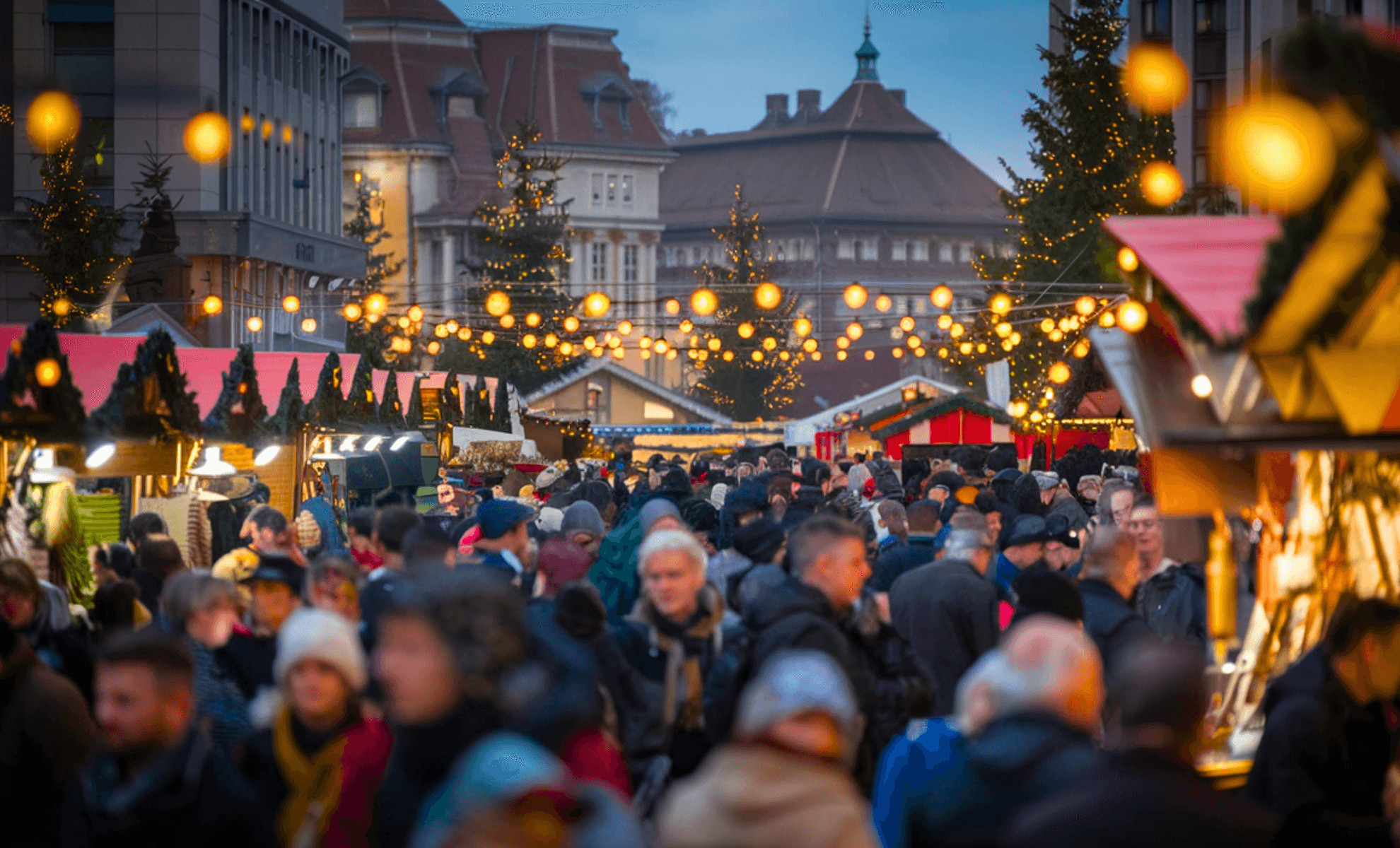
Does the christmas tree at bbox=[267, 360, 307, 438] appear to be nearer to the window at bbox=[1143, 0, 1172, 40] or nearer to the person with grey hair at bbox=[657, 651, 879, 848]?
the person with grey hair at bbox=[657, 651, 879, 848]

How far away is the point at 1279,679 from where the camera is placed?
19.6ft

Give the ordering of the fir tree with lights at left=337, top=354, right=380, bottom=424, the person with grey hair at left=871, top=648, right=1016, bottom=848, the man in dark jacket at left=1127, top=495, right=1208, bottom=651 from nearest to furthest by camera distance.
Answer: the person with grey hair at left=871, top=648, right=1016, bottom=848 → the man in dark jacket at left=1127, top=495, right=1208, bottom=651 → the fir tree with lights at left=337, top=354, right=380, bottom=424

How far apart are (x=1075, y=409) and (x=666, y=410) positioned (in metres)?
49.8

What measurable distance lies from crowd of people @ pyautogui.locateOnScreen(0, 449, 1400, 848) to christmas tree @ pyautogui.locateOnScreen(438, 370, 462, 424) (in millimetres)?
21128

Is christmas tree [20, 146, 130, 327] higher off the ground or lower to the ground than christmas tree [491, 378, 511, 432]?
higher

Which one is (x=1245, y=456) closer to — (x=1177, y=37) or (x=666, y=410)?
(x=1177, y=37)

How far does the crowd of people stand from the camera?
421 cm

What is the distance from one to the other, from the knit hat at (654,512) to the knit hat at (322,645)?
194 inches

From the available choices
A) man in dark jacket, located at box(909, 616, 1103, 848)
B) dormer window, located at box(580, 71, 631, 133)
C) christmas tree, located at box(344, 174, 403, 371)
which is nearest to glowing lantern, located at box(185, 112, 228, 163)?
christmas tree, located at box(344, 174, 403, 371)

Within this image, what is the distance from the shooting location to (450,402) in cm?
3038

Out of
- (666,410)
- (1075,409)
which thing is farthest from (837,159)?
(1075,409)

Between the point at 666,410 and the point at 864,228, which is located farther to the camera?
the point at 864,228

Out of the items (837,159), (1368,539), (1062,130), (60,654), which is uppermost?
(837,159)

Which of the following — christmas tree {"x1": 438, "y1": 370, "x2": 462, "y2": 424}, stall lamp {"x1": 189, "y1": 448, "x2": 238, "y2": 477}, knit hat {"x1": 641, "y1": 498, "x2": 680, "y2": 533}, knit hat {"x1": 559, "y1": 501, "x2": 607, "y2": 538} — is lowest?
knit hat {"x1": 559, "y1": 501, "x2": 607, "y2": 538}
